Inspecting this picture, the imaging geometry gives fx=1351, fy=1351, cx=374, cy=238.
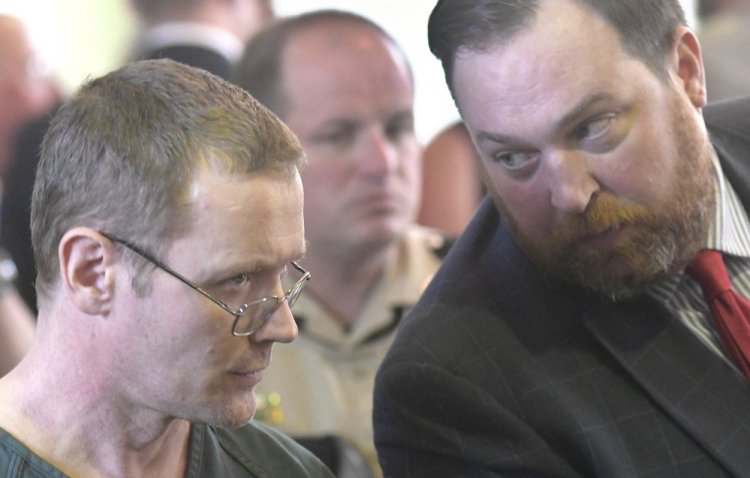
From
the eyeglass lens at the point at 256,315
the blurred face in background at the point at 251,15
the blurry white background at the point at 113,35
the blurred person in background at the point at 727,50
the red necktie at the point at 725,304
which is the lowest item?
the blurry white background at the point at 113,35

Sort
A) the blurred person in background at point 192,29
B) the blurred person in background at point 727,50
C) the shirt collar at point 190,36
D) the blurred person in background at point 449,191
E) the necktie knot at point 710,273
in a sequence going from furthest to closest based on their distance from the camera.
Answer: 1. the blurred person in background at point 449,191
2. the shirt collar at point 190,36
3. the blurred person in background at point 192,29
4. the blurred person in background at point 727,50
5. the necktie knot at point 710,273

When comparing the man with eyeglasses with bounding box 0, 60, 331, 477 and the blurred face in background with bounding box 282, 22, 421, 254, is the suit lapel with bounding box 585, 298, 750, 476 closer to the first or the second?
the man with eyeglasses with bounding box 0, 60, 331, 477

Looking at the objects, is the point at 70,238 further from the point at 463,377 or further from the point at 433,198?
the point at 433,198

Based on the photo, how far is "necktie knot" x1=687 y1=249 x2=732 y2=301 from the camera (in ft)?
6.32

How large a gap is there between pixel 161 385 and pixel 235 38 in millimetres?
2357

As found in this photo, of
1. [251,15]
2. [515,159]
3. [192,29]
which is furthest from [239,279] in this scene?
[251,15]

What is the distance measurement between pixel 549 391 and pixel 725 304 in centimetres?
29

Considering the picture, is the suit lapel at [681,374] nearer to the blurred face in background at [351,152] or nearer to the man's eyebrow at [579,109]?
the man's eyebrow at [579,109]

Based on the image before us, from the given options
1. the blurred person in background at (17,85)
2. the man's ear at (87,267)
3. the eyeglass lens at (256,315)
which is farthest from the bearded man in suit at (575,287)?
the blurred person in background at (17,85)

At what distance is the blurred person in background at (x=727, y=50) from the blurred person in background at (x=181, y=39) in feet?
3.82

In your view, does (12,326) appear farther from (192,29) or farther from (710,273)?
(192,29)

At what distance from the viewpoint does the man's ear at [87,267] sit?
149 centimetres

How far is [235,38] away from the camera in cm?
376

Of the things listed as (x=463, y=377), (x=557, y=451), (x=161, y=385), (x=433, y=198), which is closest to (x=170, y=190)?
(x=161, y=385)
